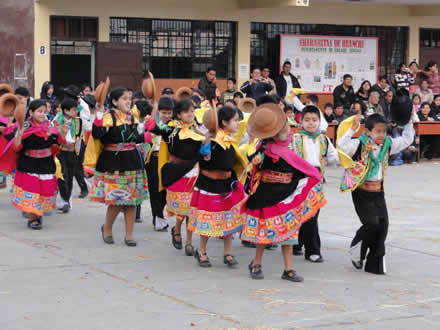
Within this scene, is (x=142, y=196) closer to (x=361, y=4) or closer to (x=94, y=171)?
(x=94, y=171)

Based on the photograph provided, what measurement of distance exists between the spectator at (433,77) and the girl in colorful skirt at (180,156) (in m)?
14.2

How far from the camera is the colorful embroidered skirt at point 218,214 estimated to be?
25.5ft

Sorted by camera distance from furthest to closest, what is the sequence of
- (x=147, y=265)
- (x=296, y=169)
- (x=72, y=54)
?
(x=72, y=54), (x=147, y=265), (x=296, y=169)

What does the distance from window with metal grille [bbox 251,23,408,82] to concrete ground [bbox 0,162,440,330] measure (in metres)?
11.3

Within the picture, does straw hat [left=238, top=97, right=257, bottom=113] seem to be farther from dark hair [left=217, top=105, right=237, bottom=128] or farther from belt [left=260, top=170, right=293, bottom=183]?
belt [left=260, top=170, right=293, bottom=183]

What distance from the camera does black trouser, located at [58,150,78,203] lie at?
36.5 feet

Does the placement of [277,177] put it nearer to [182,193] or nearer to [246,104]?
[182,193]

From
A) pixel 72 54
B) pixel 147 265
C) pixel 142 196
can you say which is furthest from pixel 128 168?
pixel 72 54

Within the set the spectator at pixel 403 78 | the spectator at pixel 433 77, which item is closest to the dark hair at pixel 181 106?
the spectator at pixel 403 78

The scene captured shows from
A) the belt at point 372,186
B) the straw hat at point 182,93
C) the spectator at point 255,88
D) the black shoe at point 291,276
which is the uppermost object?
the spectator at point 255,88

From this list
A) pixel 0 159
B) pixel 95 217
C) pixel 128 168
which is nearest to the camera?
pixel 128 168

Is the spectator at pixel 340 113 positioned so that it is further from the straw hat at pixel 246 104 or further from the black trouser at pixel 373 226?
the black trouser at pixel 373 226

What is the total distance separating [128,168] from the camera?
8.72 metres

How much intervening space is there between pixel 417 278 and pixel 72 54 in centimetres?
1342
